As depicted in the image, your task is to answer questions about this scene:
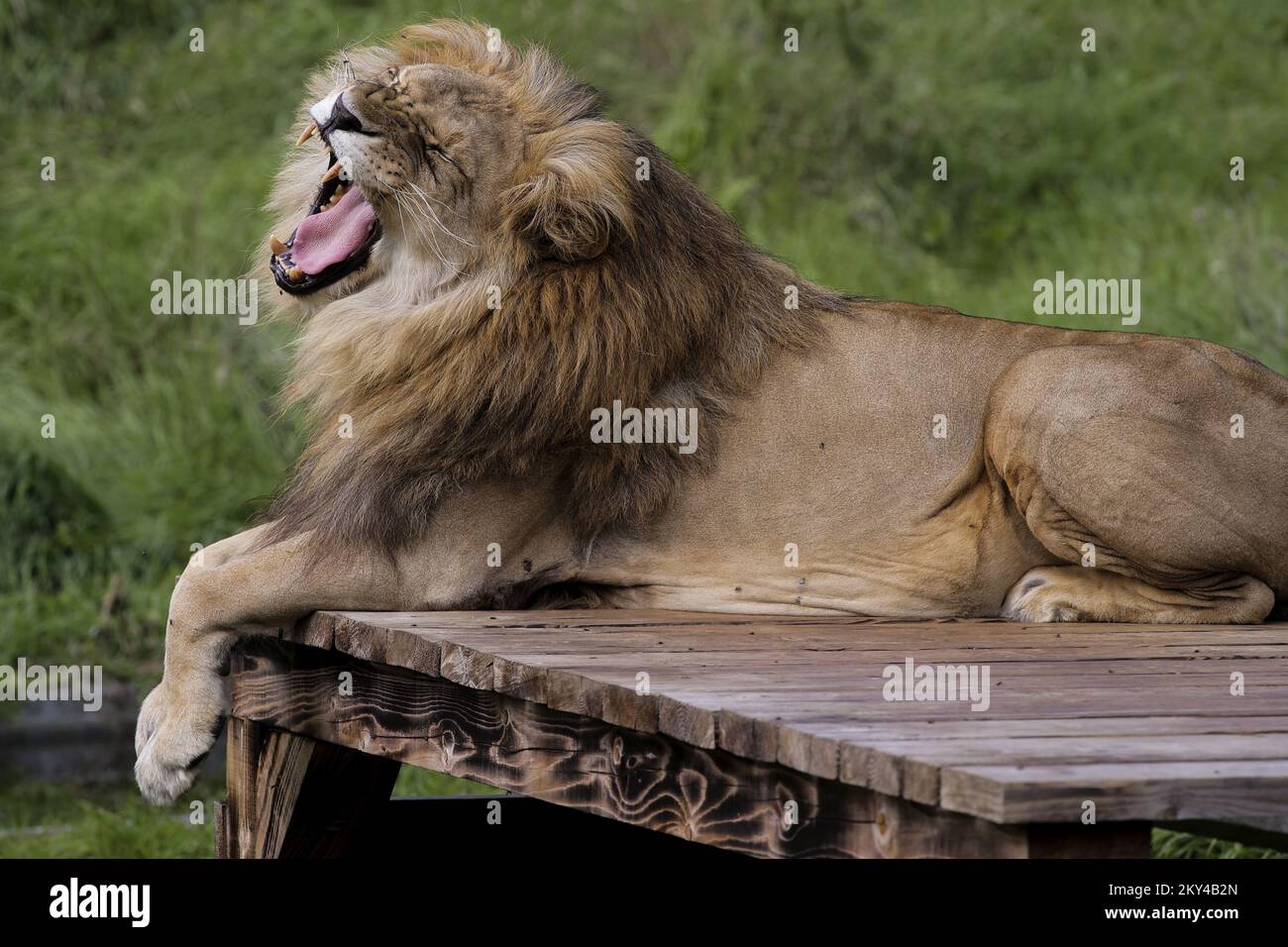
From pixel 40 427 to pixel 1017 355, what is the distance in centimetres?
547

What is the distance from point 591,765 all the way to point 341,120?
1.53m

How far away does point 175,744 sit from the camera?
3809 millimetres

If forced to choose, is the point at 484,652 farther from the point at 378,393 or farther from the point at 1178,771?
the point at 1178,771

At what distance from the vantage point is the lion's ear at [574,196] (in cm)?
383

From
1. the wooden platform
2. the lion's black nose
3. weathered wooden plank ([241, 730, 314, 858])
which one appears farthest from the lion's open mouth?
weathered wooden plank ([241, 730, 314, 858])

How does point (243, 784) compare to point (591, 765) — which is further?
point (243, 784)

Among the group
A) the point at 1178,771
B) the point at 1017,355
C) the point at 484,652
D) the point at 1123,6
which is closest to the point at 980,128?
the point at 1123,6

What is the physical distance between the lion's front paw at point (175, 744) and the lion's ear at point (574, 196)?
116 centimetres

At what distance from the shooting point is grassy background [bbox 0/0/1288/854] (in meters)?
8.11

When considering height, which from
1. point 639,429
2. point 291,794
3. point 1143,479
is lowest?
point 291,794
